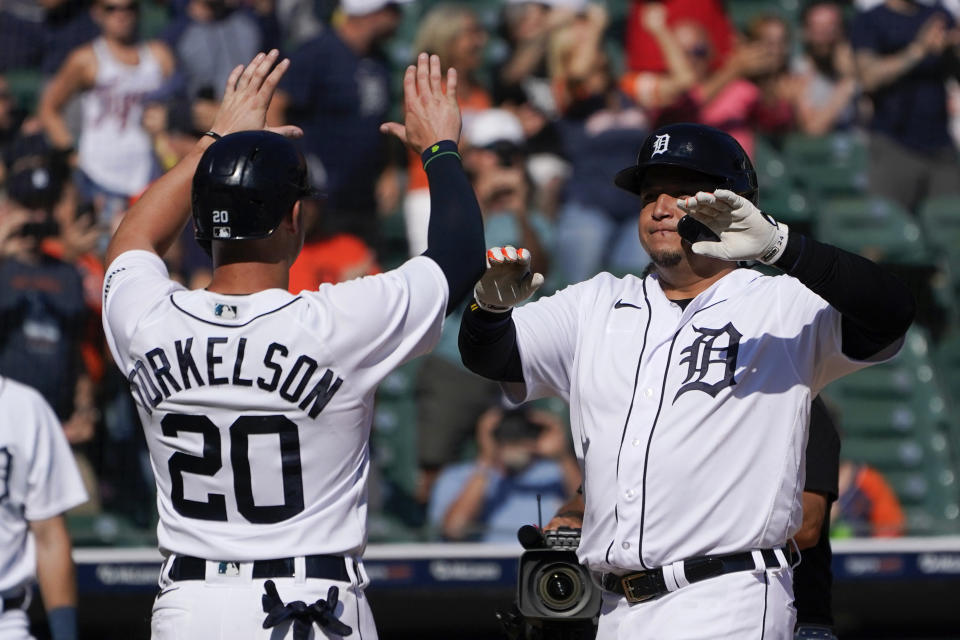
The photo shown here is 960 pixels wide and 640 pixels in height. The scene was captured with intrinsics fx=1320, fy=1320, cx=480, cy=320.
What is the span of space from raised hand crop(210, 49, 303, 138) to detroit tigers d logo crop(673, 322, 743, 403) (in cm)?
103

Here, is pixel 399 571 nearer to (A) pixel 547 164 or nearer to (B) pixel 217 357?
(A) pixel 547 164

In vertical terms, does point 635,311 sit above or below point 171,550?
above

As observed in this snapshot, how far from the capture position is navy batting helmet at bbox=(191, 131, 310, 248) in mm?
2562

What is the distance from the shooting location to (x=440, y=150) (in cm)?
276

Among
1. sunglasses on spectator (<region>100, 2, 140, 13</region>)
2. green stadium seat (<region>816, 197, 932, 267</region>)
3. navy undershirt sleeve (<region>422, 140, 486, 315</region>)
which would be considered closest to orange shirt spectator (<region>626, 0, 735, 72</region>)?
green stadium seat (<region>816, 197, 932, 267</region>)

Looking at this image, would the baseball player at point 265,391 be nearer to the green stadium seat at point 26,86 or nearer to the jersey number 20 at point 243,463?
the jersey number 20 at point 243,463

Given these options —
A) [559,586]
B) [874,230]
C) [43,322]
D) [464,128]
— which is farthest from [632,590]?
[874,230]

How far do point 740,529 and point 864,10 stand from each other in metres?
6.39

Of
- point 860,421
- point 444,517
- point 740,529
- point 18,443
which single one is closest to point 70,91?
point 444,517

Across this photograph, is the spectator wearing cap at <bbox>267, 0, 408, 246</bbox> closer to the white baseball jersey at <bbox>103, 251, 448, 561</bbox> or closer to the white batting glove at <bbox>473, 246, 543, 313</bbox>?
the white batting glove at <bbox>473, 246, 543, 313</bbox>

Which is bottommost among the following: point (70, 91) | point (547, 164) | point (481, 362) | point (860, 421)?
point (860, 421)

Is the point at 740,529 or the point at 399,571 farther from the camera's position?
the point at 399,571

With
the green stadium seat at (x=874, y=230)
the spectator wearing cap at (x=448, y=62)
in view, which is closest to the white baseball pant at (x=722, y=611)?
the spectator wearing cap at (x=448, y=62)

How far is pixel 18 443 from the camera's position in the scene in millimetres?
3770
